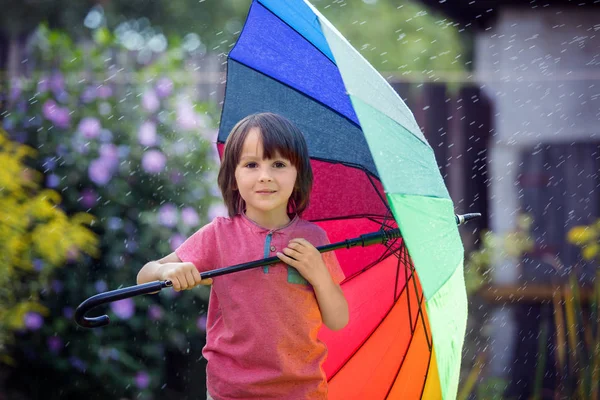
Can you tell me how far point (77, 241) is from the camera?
13.3 feet

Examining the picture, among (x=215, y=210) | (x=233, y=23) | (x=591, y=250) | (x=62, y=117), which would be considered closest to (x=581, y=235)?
(x=591, y=250)

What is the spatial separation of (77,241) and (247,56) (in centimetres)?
207

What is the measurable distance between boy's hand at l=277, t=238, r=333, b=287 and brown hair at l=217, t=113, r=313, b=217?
0.68 feet

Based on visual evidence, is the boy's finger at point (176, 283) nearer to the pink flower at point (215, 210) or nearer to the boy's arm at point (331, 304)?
the boy's arm at point (331, 304)

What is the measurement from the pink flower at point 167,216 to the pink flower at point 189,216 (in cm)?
5

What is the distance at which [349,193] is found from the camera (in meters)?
2.33

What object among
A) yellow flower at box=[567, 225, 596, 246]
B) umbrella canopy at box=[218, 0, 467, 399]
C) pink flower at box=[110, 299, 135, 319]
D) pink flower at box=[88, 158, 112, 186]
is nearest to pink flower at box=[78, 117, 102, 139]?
pink flower at box=[88, 158, 112, 186]

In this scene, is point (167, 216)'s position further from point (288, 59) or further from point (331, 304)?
point (331, 304)

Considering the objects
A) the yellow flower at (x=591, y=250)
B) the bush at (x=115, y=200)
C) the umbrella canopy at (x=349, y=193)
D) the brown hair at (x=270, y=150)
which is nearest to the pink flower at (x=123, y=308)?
the bush at (x=115, y=200)

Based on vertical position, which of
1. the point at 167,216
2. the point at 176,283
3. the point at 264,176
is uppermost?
the point at 264,176

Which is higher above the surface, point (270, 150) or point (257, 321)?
point (270, 150)

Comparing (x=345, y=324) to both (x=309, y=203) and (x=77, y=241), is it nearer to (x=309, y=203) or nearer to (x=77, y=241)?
(x=309, y=203)

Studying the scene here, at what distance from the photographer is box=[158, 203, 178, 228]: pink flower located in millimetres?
4352

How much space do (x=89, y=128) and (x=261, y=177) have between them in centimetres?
268
